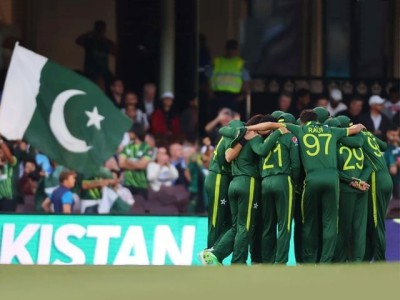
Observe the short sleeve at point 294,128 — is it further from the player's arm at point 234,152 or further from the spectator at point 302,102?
the spectator at point 302,102

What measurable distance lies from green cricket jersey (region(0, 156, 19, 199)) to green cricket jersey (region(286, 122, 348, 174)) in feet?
16.8

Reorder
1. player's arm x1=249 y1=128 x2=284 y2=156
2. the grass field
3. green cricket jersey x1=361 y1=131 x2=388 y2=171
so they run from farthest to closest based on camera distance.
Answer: green cricket jersey x1=361 y1=131 x2=388 y2=171 < player's arm x1=249 y1=128 x2=284 y2=156 < the grass field

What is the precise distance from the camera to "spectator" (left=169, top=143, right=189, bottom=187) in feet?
51.9

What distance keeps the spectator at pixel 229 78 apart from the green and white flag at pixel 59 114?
1367 mm

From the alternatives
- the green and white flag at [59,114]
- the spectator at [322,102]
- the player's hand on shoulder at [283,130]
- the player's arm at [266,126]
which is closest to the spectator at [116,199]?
the green and white flag at [59,114]

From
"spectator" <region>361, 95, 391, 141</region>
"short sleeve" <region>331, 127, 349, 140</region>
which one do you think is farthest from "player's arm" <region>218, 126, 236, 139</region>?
"spectator" <region>361, 95, 391, 141</region>

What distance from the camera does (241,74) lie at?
1630 cm

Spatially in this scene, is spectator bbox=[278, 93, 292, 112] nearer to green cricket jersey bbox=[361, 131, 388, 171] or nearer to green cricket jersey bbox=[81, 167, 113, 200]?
green cricket jersey bbox=[81, 167, 113, 200]

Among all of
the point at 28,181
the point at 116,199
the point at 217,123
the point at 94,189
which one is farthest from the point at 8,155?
the point at 217,123

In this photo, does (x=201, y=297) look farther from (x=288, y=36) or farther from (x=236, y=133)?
(x=288, y=36)

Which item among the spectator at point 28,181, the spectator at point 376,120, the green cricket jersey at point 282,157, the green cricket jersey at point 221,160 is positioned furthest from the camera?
the spectator at point 376,120

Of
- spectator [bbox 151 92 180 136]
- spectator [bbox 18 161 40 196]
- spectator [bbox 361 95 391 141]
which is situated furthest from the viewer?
spectator [bbox 361 95 391 141]

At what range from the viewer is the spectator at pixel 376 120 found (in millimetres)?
16172

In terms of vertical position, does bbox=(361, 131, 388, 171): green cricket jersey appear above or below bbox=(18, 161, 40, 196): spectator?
above
